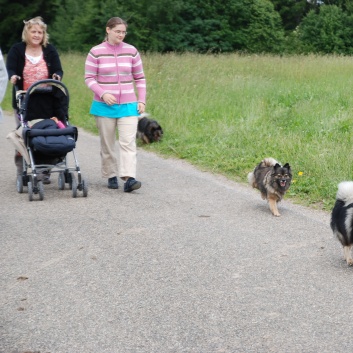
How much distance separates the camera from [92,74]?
8.89m

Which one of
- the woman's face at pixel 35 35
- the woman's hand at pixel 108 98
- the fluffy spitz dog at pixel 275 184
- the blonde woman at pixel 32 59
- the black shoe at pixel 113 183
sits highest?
the woman's face at pixel 35 35

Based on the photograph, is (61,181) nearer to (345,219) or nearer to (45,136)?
(45,136)

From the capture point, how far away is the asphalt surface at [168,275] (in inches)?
174

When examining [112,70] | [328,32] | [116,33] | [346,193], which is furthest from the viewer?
[328,32]

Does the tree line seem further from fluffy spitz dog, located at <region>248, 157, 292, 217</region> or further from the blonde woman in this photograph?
fluffy spitz dog, located at <region>248, 157, 292, 217</region>

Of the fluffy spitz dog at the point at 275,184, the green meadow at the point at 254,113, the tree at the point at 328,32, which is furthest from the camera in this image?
the tree at the point at 328,32

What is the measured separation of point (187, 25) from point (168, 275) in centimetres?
4306

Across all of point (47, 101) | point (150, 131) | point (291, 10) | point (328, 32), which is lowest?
point (328, 32)

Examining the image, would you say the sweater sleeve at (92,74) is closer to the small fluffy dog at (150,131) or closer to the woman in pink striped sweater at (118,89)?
the woman in pink striped sweater at (118,89)

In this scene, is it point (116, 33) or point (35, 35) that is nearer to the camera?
point (116, 33)

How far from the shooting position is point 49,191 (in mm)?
9117

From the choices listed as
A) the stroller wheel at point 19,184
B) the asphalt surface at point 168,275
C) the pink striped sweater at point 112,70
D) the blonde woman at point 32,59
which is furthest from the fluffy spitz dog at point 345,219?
the blonde woman at point 32,59

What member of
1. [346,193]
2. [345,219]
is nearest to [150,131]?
[346,193]

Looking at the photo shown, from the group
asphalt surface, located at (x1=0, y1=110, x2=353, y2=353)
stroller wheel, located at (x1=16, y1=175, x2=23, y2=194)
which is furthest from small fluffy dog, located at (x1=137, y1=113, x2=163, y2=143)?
stroller wheel, located at (x1=16, y1=175, x2=23, y2=194)
